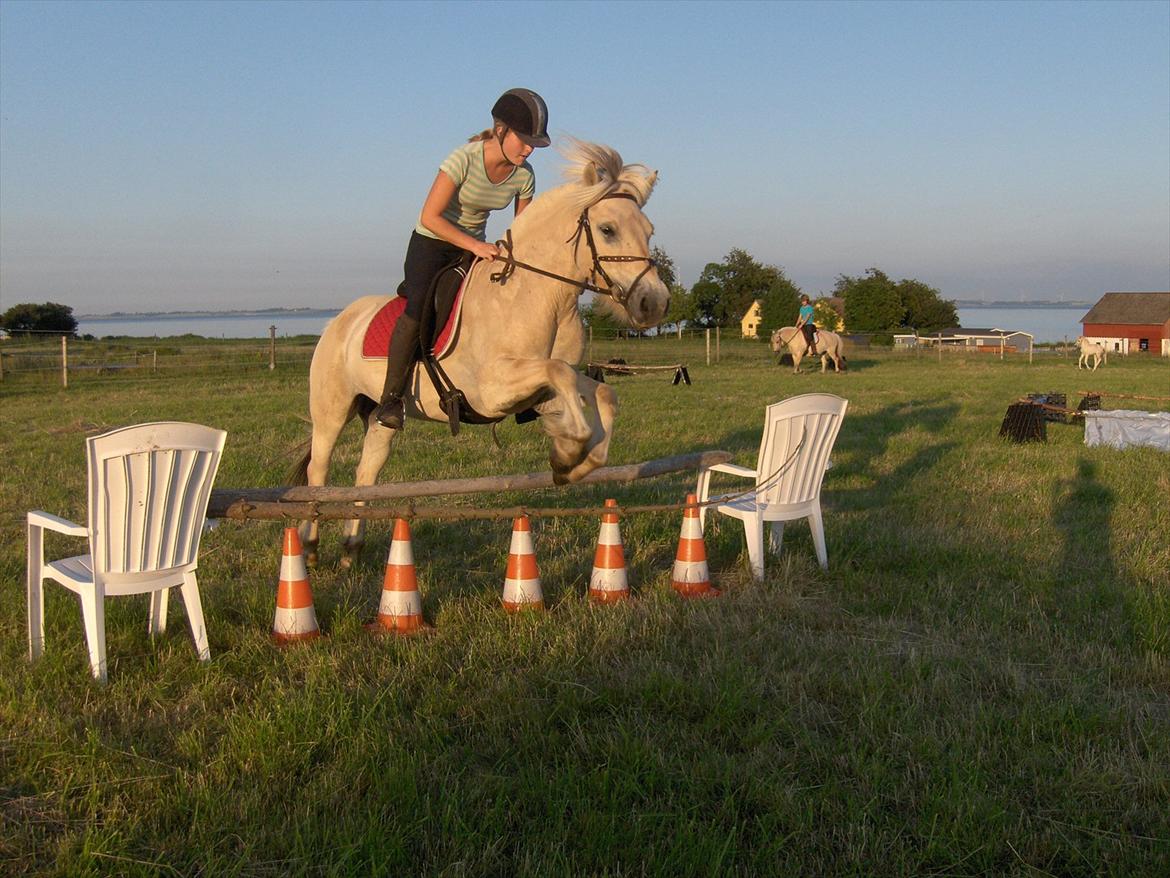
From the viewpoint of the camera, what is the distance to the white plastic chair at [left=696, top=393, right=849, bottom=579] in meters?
5.93

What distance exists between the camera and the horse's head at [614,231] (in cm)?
470

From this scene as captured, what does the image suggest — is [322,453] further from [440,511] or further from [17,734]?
[17,734]

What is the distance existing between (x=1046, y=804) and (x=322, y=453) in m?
5.44

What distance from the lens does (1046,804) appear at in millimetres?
3227

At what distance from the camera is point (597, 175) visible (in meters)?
5.03

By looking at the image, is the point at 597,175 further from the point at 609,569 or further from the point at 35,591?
the point at 35,591

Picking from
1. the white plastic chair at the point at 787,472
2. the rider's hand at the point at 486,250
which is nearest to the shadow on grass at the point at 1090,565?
the white plastic chair at the point at 787,472

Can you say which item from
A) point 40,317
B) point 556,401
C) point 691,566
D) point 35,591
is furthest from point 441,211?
point 40,317

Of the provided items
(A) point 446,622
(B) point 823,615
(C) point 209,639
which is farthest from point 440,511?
(B) point 823,615

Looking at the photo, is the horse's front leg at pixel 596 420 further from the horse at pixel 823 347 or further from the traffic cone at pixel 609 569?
the horse at pixel 823 347

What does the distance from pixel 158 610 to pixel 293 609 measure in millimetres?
694

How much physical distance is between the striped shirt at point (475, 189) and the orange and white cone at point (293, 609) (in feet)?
7.08

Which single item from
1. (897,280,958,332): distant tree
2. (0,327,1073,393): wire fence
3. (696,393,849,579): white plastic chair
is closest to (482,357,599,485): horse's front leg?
(696,393,849,579): white plastic chair

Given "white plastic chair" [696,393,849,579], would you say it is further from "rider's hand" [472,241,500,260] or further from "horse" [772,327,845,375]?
"horse" [772,327,845,375]
